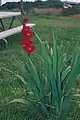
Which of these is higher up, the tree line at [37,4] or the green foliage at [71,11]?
the green foliage at [71,11]

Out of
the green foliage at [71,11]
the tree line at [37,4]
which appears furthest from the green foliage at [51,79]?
the tree line at [37,4]

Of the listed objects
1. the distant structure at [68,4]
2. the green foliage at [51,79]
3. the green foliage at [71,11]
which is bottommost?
the distant structure at [68,4]

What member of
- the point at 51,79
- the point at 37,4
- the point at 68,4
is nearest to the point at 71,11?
the point at 68,4

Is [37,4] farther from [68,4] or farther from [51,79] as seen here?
[51,79]

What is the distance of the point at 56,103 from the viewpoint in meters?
2.77

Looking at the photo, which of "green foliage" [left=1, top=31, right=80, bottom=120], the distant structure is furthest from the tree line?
"green foliage" [left=1, top=31, right=80, bottom=120]

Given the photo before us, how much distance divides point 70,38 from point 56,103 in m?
5.42

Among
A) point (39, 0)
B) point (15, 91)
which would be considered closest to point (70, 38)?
point (15, 91)

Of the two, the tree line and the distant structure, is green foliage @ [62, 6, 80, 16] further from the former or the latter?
the tree line

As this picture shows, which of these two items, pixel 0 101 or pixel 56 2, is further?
pixel 56 2

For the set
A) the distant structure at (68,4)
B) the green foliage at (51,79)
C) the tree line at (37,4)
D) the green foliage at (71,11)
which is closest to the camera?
the green foliage at (51,79)

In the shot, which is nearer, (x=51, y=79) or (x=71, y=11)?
(x=51, y=79)

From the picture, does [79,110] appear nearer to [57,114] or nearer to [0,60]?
[57,114]

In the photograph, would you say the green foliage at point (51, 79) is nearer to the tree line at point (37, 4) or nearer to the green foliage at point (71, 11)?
the green foliage at point (71, 11)
